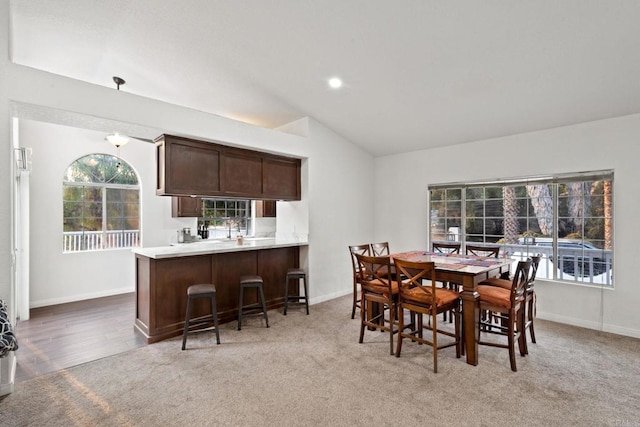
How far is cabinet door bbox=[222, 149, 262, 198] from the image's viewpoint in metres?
4.12

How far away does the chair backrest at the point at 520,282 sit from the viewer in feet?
8.83

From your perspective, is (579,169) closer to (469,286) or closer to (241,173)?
(469,286)

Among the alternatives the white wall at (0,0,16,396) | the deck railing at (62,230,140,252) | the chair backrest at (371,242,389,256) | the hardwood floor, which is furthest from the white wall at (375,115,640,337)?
the deck railing at (62,230,140,252)

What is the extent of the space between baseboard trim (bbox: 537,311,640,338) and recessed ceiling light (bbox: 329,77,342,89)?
4.02 metres

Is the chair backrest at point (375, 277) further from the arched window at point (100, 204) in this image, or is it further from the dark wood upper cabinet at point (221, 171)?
the arched window at point (100, 204)

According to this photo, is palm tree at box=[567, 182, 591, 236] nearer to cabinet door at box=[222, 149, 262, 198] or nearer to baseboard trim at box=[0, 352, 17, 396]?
cabinet door at box=[222, 149, 262, 198]

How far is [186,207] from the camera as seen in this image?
18.9ft

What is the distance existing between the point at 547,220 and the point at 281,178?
3785mm

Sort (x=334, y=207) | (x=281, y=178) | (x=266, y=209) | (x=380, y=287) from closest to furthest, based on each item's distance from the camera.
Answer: (x=380, y=287) → (x=281, y=178) → (x=334, y=207) → (x=266, y=209)

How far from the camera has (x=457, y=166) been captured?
488cm

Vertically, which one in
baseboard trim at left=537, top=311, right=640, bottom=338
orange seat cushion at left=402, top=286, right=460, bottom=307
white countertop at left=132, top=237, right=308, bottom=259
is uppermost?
white countertop at left=132, top=237, right=308, bottom=259

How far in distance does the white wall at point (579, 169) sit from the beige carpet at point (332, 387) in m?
0.44

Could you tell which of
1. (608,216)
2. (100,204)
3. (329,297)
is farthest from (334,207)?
(100,204)

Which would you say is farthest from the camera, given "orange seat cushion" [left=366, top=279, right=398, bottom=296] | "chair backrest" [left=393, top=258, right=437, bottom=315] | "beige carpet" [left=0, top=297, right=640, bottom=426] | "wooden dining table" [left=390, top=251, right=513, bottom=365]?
"orange seat cushion" [left=366, top=279, right=398, bottom=296]
